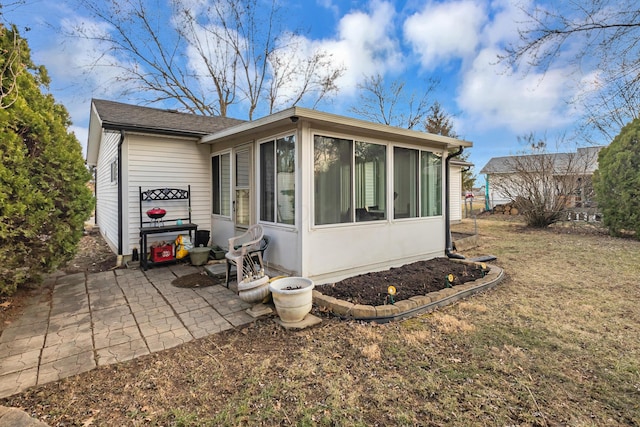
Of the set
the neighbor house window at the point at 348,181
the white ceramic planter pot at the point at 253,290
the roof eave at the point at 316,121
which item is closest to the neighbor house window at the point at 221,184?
the roof eave at the point at 316,121

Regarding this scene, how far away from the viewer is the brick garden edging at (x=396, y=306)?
3.43 m

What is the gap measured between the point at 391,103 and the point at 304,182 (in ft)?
56.0

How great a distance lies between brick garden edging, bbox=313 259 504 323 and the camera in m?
3.43

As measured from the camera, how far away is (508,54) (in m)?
5.91

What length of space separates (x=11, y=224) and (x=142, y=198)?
2452 mm

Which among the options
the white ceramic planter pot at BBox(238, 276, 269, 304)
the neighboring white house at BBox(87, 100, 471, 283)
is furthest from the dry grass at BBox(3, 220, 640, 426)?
the neighboring white house at BBox(87, 100, 471, 283)

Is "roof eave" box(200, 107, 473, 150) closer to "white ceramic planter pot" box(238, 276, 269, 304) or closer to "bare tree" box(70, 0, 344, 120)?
"white ceramic planter pot" box(238, 276, 269, 304)

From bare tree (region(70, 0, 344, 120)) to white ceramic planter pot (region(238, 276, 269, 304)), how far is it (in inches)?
551

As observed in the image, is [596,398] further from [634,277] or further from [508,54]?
[508,54]

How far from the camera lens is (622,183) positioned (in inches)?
347

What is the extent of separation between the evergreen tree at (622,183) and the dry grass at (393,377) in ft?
22.6

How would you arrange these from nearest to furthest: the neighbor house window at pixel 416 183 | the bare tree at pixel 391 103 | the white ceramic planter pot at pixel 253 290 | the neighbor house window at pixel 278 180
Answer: the white ceramic planter pot at pixel 253 290 → the neighbor house window at pixel 278 180 → the neighbor house window at pixel 416 183 → the bare tree at pixel 391 103

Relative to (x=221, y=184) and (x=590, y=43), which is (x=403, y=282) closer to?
(x=221, y=184)

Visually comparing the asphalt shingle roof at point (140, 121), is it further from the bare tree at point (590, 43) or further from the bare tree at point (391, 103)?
the bare tree at point (391, 103)
